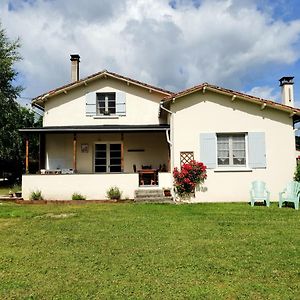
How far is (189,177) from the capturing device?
14.2 meters

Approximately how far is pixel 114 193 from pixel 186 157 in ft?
11.4

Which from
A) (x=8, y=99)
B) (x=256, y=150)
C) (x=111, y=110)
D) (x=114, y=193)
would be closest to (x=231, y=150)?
(x=256, y=150)

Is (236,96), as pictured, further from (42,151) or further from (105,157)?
(42,151)

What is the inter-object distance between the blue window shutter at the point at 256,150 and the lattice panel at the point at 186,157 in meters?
2.47

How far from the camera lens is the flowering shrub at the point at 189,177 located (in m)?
14.2

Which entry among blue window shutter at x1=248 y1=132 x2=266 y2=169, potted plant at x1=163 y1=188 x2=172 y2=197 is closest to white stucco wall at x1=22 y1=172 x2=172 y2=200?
potted plant at x1=163 y1=188 x2=172 y2=197

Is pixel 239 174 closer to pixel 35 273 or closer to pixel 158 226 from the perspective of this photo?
pixel 158 226

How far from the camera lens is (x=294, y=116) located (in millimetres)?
14844

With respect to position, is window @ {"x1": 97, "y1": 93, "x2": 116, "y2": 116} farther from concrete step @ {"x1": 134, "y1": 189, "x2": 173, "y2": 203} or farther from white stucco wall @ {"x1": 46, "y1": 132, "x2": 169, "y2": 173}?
concrete step @ {"x1": 134, "y1": 189, "x2": 173, "y2": 203}

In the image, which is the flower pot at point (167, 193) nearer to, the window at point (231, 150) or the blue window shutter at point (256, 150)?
the window at point (231, 150)

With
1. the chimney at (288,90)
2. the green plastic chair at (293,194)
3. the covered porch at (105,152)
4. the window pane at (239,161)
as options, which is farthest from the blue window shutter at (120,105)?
the green plastic chair at (293,194)

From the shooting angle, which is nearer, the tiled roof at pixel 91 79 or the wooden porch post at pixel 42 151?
the wooden porch post at pixel 42 151

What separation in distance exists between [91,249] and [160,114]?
11.8 metres

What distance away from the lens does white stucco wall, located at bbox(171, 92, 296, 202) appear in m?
14.5
